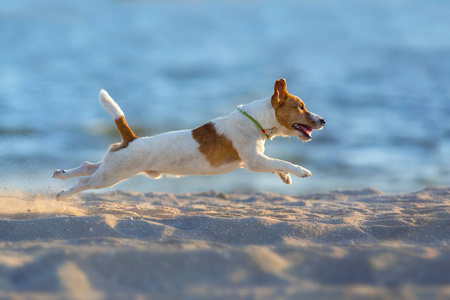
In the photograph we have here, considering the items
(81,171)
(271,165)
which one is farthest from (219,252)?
(81,171)

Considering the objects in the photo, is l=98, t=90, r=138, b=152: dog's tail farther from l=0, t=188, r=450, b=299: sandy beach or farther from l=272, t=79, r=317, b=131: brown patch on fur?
l=272, t=79, r=317, b=131: brown patch on fur

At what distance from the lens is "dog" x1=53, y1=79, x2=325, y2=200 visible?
562 centimetres

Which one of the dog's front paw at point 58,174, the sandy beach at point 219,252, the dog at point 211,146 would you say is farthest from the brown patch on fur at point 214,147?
the dog's front paw at point 58,174

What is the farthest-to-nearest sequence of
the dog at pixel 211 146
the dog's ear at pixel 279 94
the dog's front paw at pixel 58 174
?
the dog's front paw at pixel 58 174, the dog's ear at pixel 279 94, the dog at pixel 211 146

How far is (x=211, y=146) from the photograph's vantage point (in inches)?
225

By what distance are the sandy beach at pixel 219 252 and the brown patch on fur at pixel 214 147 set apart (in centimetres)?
63

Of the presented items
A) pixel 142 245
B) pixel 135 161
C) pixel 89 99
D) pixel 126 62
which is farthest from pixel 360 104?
pixel 142 245

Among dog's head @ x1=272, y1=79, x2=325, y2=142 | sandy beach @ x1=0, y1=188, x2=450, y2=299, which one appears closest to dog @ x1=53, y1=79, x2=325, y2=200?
dog's head @ x1=272, y1=79, x2=325, y2=142

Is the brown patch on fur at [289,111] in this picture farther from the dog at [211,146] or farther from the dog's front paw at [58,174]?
the dog's front paw at [58,174]

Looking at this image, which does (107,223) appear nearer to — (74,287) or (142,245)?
(142,245)

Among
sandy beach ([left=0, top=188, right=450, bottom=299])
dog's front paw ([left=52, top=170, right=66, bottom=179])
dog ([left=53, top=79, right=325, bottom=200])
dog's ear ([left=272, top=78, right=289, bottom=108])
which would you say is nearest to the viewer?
sandy beach ([left=0, top=188, right=450, bottom=299])

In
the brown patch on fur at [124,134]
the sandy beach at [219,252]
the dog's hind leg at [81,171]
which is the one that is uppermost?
the brown patch on fur at [124,134]

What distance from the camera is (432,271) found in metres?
3.53

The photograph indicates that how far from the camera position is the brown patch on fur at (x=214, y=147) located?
5.71m
